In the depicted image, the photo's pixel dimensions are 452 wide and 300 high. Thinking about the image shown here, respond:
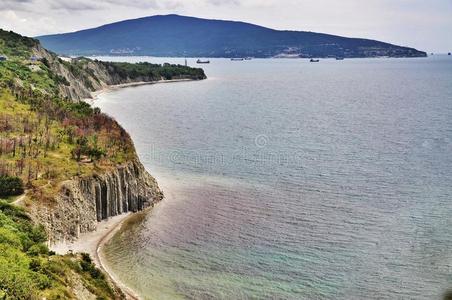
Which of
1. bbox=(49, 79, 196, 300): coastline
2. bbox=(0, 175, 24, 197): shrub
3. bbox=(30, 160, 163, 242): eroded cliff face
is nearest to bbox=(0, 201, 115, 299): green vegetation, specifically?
bbox=(49, 79, 196, 300): coastline

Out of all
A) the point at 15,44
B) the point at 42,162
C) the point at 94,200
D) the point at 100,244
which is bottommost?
the point at 100,244

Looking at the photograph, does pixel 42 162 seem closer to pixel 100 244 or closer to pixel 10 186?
pixel 10 186

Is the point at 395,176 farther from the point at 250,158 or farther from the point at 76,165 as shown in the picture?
the point at 76,165

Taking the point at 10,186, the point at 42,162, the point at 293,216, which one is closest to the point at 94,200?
the point at 42,162

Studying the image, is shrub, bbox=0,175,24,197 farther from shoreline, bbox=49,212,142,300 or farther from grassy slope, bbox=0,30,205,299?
shoreline, bbox=49,212,142,300

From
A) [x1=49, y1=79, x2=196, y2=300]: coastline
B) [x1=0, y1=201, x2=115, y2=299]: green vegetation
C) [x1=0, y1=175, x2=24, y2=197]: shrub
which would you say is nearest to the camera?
[x1=0, y1=201, x2=115, y2=299]: green vegetation

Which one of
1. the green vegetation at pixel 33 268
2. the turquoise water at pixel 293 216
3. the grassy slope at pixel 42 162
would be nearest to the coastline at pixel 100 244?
the turquoise water at pixel 293 216

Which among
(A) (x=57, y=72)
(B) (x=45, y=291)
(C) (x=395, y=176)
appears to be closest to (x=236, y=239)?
(B) (x=45, y=291)
